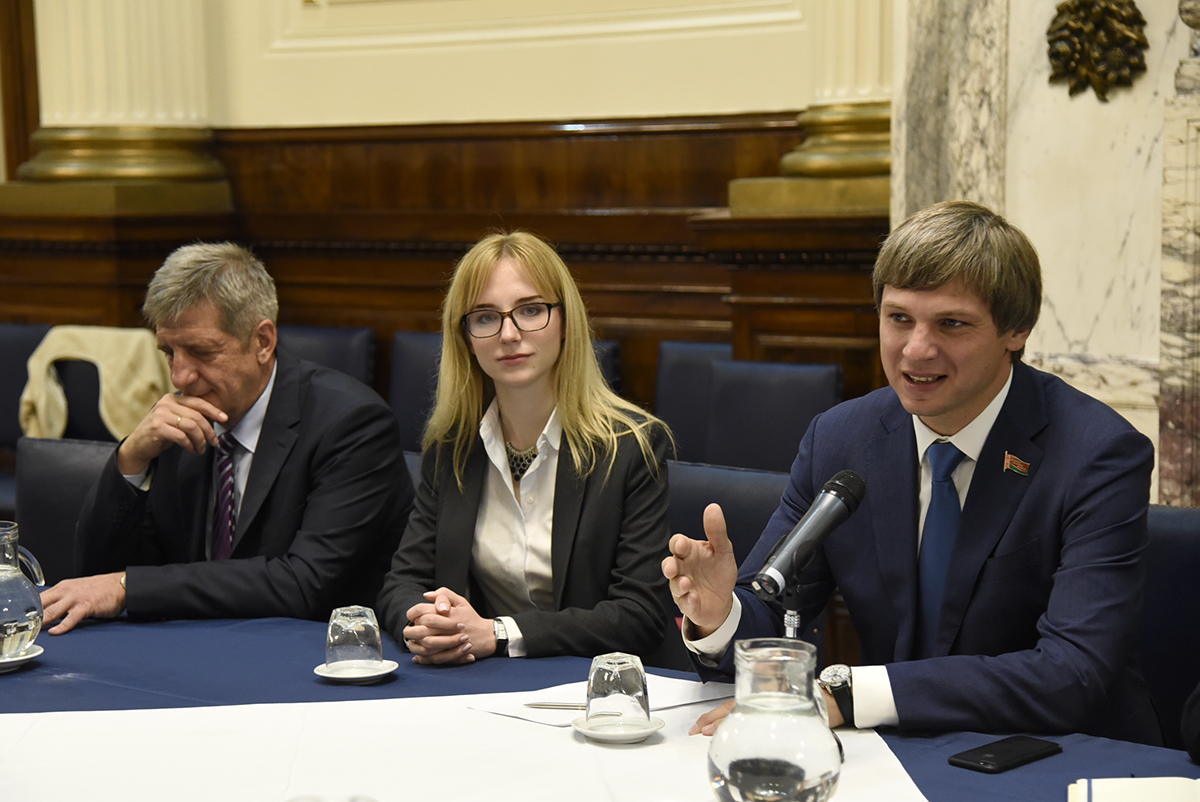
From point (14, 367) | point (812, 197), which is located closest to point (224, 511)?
point (812, 197)

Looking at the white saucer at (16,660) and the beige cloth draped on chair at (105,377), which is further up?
the beige cloth draped on chair at (105,377)

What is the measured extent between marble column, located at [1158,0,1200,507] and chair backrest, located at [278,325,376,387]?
10.6 ft

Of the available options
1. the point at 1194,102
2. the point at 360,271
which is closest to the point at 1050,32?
the point at 1194,102

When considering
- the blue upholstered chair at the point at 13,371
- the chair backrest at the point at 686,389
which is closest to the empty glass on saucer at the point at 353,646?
the chair backrest at the point at 686,389

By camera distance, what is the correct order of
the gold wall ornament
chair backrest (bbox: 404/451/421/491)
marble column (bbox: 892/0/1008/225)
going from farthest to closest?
marble column (bbox: 892/0/1008/225)
the gold wall ornament
chair backrest (bbox: 404/451/421/491)

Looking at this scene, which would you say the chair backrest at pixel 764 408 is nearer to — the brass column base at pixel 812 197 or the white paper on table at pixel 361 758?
the brass column base at pixel 812 197

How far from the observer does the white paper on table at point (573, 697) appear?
176 cm

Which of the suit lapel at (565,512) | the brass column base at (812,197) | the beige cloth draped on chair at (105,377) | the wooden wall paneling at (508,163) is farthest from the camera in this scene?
the wooden wall paneling at (508,163)

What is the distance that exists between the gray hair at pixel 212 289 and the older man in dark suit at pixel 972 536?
4.34 feet

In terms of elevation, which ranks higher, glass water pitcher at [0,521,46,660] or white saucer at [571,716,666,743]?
glass water pitcher at [0,521,46,660]

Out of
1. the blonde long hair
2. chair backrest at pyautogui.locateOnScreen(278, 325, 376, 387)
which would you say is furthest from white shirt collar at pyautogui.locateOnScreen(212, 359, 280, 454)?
chair backrest at pyautogui.locateOnScreen(278, 325, 376, 387)

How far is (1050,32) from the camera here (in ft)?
10.9

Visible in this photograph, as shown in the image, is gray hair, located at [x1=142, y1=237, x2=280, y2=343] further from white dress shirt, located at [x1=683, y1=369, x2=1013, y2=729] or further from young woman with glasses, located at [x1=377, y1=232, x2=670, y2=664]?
white dress shirt, located at [x1=683, y1=369, x2=1013, y2=729]

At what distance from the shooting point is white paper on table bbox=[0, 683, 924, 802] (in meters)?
1.51
